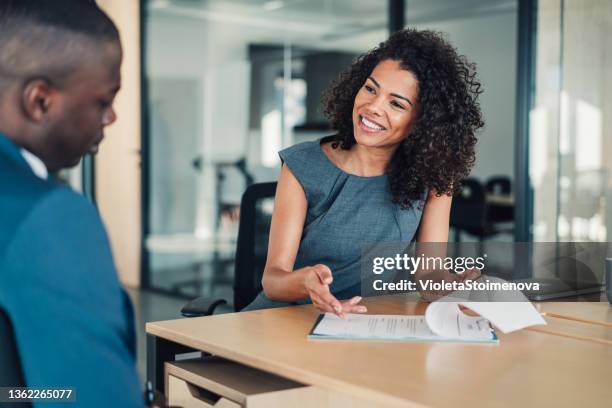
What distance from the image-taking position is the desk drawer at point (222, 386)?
4.01ft

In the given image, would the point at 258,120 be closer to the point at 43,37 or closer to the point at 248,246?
the point at 248,246

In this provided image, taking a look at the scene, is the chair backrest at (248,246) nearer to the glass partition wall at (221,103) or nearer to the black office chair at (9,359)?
the black office chair at (9,359)

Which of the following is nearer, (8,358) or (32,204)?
(32,204)

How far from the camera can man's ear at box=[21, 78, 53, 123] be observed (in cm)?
84

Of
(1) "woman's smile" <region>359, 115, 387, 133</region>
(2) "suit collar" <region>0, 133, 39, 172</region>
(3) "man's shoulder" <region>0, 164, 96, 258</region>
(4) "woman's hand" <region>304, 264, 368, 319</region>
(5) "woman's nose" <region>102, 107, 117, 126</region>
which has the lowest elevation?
(4) "woman's hand" <region>304, 264, 368, 319</region>

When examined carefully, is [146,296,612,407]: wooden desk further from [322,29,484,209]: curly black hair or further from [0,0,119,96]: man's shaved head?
[322,29,484,209]: curly black hair

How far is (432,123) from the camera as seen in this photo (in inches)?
81.7

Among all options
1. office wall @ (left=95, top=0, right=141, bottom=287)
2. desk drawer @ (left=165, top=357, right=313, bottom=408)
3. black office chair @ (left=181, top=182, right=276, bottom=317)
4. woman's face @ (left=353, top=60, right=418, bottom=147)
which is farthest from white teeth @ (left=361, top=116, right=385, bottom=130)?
office wall @ (left=95, top=0, right=141, bottom=287)

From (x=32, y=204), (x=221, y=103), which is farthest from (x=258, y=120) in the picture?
(x=32, y=204)

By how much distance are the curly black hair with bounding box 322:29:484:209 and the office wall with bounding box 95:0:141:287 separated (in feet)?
14.0

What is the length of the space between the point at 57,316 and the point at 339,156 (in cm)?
147

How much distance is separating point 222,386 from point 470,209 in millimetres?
4540

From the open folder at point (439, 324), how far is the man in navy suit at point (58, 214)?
2.00 ft

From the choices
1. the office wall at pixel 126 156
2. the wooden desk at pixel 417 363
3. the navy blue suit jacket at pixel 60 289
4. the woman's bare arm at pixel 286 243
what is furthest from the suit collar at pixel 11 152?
the office wall at pixel 126 156
